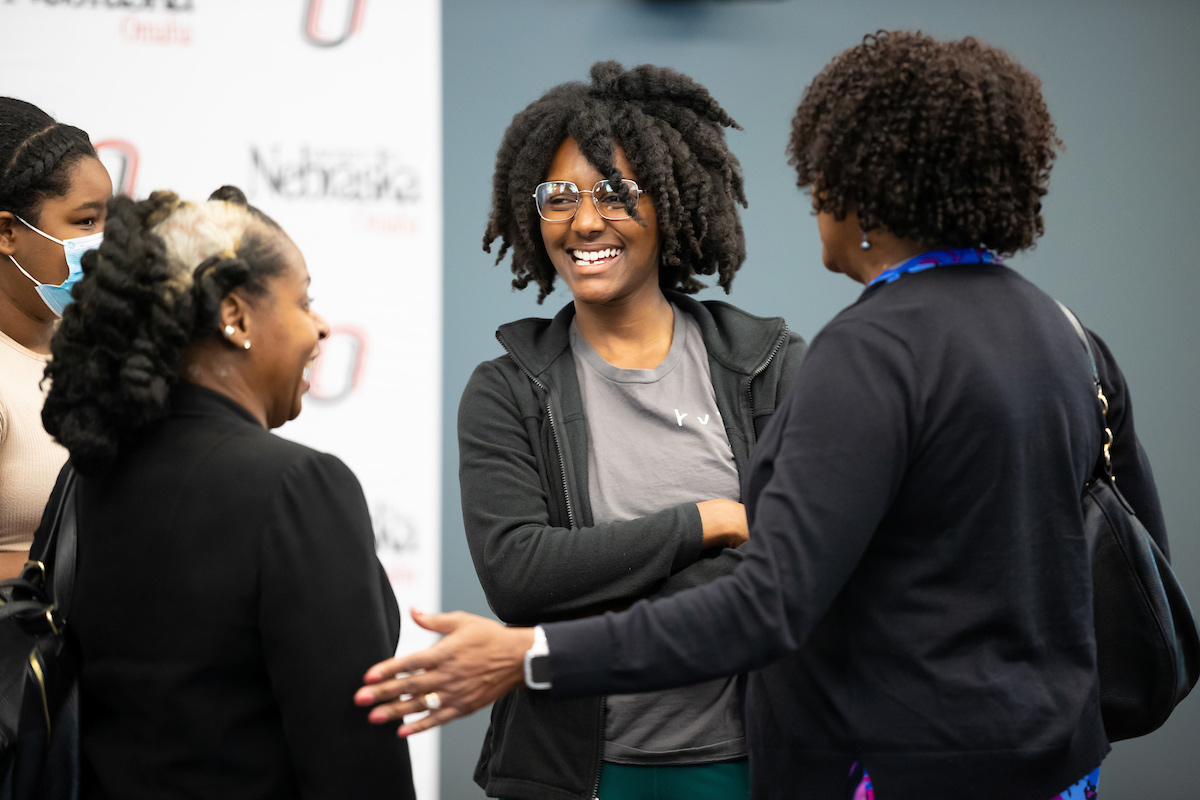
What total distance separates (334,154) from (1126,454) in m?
2.51

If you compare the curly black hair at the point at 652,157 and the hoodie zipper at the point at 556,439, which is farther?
the curly black hair at the point at 652,157

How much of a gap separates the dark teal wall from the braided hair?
156cm

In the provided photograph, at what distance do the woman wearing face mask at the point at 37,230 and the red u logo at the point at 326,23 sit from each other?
50.3 inches

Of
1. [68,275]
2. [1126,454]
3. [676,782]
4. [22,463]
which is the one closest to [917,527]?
[1126,454]

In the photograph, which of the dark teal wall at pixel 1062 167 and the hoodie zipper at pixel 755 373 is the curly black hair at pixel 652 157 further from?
the dark teal wall at pixel 1062 167

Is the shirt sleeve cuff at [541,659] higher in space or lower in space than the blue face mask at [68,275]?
lower

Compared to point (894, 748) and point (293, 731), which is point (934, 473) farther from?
point (293, 731)

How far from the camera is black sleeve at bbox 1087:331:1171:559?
1.32m

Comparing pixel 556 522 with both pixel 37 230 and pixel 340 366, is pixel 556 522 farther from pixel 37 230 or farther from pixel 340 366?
pixel 340 366

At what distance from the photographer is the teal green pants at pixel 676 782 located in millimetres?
1549

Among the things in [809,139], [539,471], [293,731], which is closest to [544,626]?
[293,731]

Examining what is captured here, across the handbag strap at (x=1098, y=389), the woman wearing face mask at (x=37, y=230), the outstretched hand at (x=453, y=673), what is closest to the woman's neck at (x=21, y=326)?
the woman wearing face mask at (x=37, y=230)

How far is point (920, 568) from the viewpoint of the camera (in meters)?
1.13

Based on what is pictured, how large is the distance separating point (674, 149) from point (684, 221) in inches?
5.2
